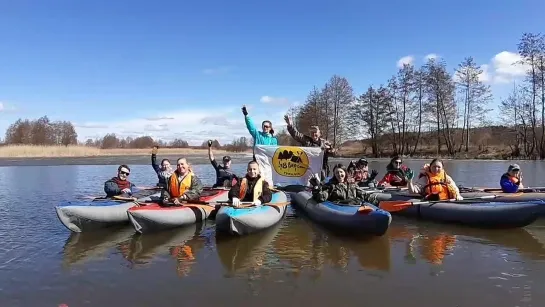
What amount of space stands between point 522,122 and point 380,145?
13.9 meters

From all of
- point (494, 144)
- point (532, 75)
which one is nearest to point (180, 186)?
point (532, 75)

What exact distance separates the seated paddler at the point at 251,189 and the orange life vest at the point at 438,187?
3687 mm

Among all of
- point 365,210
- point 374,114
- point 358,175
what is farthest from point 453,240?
point 374,114

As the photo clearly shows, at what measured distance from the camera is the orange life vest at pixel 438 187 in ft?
31.6

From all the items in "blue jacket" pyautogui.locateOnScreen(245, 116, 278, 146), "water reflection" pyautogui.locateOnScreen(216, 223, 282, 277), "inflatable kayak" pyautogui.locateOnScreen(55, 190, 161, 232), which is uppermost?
"blue jacket" pyautogui.locateOnScreen(245, 116, 278, 146)

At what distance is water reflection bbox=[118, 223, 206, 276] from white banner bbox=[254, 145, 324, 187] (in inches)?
120

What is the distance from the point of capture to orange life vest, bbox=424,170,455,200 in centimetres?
962

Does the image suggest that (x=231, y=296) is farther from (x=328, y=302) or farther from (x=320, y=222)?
(x=320, y=222)

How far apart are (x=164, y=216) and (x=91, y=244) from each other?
131 cm

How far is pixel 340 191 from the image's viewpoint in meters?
8.80

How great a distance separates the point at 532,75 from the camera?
36969mm

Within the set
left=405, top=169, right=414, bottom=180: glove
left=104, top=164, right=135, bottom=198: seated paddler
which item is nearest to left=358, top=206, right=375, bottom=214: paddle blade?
left=405, top=169, right=414, bottom=180: glove

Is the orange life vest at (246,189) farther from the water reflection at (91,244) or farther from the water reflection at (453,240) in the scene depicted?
the water reflection at (453,240)

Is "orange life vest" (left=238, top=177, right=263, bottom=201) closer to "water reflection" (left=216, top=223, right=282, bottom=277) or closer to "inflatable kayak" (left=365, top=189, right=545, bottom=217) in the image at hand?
"water reflection" (left=216, top=223, right=282, bottom=277)
